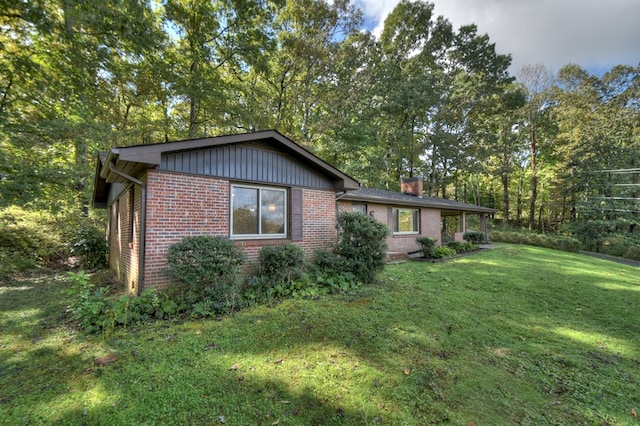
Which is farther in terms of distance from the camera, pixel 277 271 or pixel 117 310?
pixel 277 271

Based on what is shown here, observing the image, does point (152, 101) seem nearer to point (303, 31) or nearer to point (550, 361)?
point (303, 31)

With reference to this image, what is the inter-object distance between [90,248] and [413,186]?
16283 millimetres

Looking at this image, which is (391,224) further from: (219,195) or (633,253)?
(633,253)

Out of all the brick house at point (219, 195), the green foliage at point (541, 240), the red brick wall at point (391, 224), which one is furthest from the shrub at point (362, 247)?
the green foliage at point (541, 240)

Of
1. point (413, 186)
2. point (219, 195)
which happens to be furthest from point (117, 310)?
point (413, 186)

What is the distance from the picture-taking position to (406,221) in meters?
13.9

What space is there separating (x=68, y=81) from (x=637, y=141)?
3700 cm

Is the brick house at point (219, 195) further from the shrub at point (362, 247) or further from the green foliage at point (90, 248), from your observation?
the green foliage at point (90, 248)

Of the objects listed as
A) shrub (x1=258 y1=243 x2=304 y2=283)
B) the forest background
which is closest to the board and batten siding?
shrub (x1=258 y1=243 x2=304 y2=283)

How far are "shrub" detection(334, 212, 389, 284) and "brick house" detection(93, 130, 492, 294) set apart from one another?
89 cm

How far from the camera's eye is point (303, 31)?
51.1 feet

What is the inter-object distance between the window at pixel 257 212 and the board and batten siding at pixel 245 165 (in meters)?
0.33

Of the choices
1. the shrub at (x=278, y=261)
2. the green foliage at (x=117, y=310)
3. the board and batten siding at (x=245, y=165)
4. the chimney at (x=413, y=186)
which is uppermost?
the chimney at (x=413, y=186)

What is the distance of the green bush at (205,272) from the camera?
4.95 m
